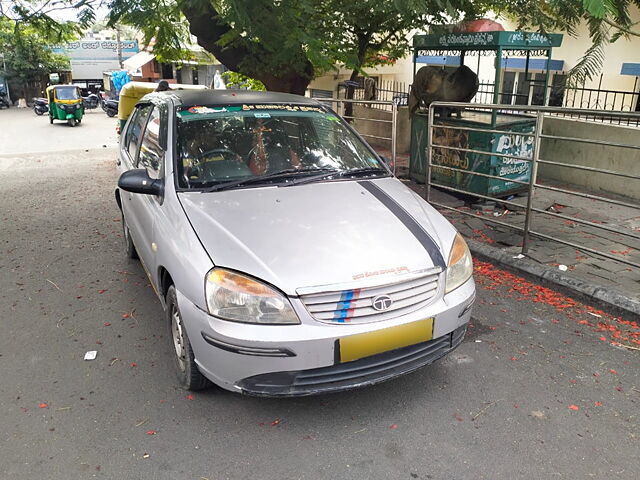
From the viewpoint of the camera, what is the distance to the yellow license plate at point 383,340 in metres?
2.68

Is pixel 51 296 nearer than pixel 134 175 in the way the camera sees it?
No

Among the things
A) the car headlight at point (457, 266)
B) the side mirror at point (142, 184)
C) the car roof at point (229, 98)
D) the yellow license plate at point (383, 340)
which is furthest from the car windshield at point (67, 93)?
the yellow license plate at point (383, 340)

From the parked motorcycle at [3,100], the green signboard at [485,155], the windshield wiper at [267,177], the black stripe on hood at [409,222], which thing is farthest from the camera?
the parked motorcycle at [3,100]

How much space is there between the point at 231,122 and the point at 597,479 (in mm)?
3218

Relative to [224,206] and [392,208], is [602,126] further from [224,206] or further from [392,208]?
[224,206]

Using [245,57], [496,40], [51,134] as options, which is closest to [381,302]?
[496,40]

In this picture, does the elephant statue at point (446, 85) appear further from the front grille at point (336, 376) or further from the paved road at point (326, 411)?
the front grille at point (336, 376)

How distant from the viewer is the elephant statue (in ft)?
25.7

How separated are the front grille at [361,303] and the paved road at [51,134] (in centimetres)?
1482

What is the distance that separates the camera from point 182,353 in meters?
3.25

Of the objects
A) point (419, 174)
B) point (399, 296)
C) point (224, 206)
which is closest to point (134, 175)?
point (224, 206)

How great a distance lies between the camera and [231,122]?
3.97 metres

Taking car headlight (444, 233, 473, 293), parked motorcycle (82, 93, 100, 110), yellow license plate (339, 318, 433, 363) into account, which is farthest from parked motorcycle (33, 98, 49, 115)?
yellow license plate (339, 318, 433, 363)

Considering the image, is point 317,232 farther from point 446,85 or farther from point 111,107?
point 111,107
